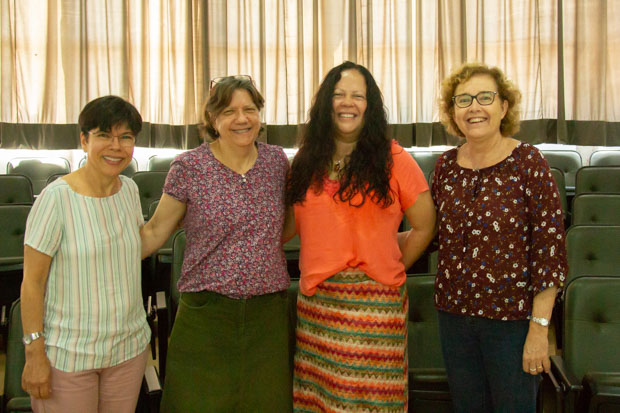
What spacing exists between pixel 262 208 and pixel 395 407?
765 mm

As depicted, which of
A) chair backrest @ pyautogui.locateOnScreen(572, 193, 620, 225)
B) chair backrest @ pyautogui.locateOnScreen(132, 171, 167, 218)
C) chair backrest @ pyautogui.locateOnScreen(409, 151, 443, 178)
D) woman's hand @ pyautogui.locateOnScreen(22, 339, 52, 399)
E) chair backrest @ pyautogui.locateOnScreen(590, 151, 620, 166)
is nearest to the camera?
woman's hand @ pyautogui.locateOnScreen(22, 339, 52, 399)

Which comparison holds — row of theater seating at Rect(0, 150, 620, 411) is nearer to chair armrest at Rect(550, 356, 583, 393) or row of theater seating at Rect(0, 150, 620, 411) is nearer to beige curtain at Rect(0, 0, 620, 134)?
chair armrest at Rect(550, 356, 583, 393)

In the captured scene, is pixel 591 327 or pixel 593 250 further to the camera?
pixel 593 250

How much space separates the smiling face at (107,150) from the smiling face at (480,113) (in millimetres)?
1059

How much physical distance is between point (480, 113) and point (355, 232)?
0.55 meters

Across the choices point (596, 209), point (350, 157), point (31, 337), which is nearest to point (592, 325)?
point (350, 157)

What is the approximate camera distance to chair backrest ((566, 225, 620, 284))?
2.62 metres

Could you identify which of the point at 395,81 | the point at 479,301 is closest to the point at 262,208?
the point at 479,301

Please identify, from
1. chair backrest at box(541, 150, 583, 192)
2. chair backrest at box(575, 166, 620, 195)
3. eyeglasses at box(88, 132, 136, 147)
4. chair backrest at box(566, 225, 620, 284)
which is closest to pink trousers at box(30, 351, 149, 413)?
eyeglasses at box(88, 132, 136, 147)

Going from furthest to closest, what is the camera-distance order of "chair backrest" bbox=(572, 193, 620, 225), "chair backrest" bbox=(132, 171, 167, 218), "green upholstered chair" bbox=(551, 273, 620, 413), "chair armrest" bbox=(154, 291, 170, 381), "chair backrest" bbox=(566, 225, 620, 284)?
"chair backrest" bbox=(132, 171, 167, 218)
"chair backrest" bbox=(572, 193, 620, 225)
"chair backrest" bbox=(566, 225, 620, 284)
"chair armrest" bbox=(154, 291, 170, 381)
"green upholstered chair" bbox=(551, 273, 620, 413)

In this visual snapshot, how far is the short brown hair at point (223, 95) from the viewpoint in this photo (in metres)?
1.80

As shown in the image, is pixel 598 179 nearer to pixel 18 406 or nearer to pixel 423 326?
pixel 423 326

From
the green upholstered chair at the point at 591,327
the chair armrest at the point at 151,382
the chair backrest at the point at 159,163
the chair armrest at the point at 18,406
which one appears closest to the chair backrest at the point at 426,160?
the chair backrest at the point at 159,163

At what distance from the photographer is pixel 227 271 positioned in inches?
67.8
